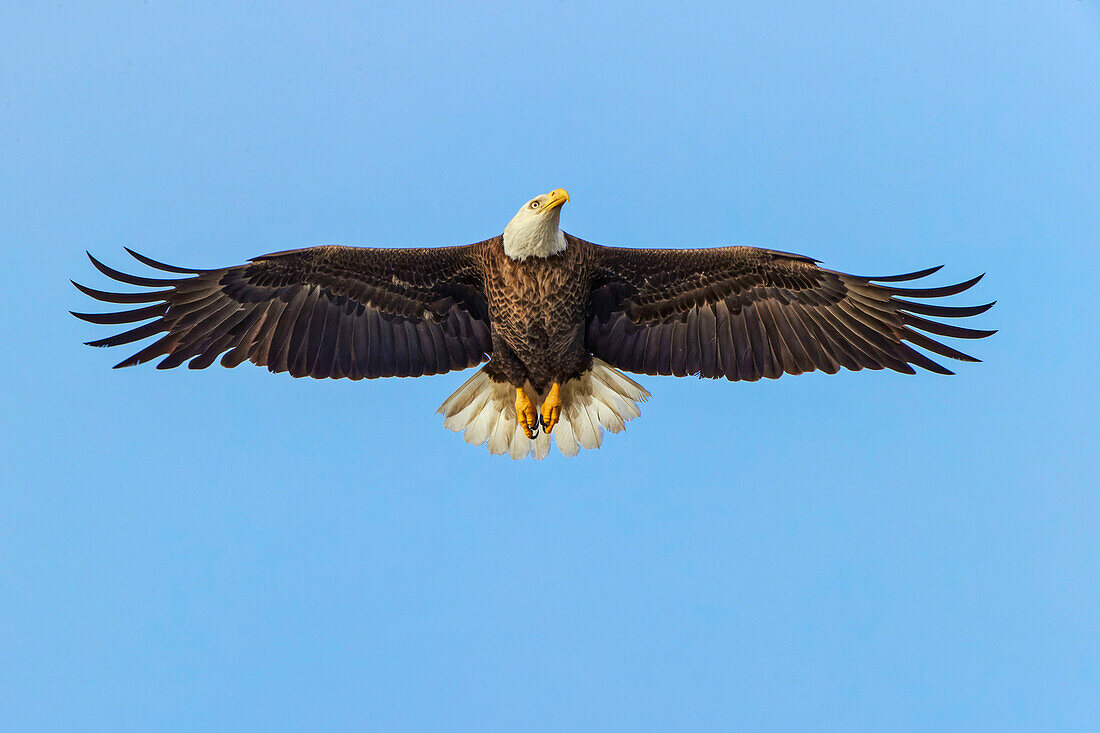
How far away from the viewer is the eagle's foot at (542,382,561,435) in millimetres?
8031

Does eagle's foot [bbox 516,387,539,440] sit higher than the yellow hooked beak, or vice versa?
the yellow hooked beak

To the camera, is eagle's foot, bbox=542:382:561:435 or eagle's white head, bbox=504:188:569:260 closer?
eagle's white head, bbox=504:188:569:260

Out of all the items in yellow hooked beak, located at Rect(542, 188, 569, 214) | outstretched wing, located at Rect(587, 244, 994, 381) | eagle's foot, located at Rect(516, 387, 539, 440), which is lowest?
eagle's foot, located at Rect(516, 387, 539, 440)

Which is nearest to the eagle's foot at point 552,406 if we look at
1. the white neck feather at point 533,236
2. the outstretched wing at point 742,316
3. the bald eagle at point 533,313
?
the bald eagle at point 533,313

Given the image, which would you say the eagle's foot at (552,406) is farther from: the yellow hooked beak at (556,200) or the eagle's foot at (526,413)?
the yellow hooked beak at (556,200)

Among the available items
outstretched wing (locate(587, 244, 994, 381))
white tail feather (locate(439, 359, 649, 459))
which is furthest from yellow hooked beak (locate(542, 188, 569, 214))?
white tail feather (locate(439, 359, 649, 459))

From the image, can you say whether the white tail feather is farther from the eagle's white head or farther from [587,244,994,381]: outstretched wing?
the eagle's white head

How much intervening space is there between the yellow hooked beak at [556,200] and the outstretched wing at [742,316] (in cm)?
69

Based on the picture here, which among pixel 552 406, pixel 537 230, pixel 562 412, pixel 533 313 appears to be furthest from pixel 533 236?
pixel 562 412

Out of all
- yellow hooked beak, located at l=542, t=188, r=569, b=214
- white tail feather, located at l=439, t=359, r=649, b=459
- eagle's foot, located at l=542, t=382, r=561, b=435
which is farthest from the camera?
white tail feather, located at l=439, t=359, r=649, b=459

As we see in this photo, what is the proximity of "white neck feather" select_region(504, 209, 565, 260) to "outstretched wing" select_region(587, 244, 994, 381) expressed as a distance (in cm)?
48

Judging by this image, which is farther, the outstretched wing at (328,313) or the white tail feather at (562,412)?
the white tail feather at (562,412)

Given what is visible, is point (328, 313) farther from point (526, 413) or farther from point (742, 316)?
point (742, 316)

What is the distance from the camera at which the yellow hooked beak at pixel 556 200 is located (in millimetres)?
6969
